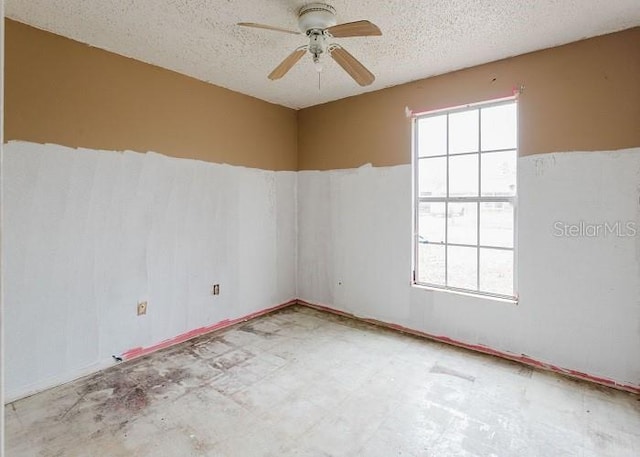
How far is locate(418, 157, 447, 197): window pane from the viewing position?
3.52 m

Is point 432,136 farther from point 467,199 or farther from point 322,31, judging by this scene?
point 322,31

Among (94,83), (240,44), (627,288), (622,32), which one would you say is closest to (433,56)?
(622,32)

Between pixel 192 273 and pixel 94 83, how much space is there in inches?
73.0

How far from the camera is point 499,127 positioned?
3189 mm

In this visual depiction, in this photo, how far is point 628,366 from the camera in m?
2.60

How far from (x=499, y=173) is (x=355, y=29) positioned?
193 centimetres

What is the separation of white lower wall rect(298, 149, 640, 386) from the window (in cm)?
14

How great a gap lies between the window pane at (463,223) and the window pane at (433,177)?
205 mm

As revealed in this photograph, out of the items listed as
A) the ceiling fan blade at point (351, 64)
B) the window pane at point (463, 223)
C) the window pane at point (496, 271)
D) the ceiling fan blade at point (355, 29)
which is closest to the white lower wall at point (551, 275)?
the window pane at point (496, 271)

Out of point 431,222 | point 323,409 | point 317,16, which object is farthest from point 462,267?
point 317,16

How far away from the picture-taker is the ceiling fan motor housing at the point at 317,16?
2.21 metres

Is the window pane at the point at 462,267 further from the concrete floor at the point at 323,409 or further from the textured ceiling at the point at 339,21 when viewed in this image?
the textured ceiling at the point at 339,21

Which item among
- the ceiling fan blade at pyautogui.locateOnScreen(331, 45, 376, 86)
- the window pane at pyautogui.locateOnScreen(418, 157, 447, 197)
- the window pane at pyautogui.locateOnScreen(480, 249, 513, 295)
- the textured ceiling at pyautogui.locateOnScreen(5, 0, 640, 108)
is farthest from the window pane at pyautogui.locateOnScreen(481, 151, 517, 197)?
the ceiling fan blade at pyautogui.locateOnScreen(331, 45, 376, 86)

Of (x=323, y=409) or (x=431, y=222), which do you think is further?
(x=431, y=222)
